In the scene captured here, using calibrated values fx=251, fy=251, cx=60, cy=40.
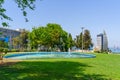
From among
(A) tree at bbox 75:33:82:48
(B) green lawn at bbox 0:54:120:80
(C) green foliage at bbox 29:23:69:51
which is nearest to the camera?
(B) green lawn at bbox 0:54:120:80

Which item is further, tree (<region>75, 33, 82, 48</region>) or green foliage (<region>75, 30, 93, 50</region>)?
tree (<region>75, 33, 82, 48</region>)

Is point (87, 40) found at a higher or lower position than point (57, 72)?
higher

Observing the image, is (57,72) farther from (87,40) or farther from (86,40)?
(86,40)

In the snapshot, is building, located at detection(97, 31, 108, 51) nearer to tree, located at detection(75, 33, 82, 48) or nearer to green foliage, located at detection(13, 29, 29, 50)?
tree, located at detection(75, 33, 82, 48)

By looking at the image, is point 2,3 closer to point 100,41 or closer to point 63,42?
point 63,42

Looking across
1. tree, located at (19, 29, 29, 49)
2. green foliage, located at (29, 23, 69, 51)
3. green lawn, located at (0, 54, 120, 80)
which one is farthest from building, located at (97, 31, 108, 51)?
green lawn, located at (0, 54, 120, 80)

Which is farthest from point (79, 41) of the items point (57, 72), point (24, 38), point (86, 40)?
→ point (57, 72)

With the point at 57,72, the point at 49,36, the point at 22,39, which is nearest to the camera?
the point at 57,72

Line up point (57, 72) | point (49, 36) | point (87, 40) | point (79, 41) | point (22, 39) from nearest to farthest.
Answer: point (57, 72) < point (49, 36) < point (87, 40) < point (22, 39) < point (79, 41)

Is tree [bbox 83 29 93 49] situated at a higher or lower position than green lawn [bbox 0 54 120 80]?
higher

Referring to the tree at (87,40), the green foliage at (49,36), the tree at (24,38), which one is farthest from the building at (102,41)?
the green foliage at (49,36)

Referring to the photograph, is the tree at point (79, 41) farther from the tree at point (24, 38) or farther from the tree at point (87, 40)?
the tree at point (24, 38)

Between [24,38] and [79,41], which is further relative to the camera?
[79,41]

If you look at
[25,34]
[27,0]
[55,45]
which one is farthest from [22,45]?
[27,0]
